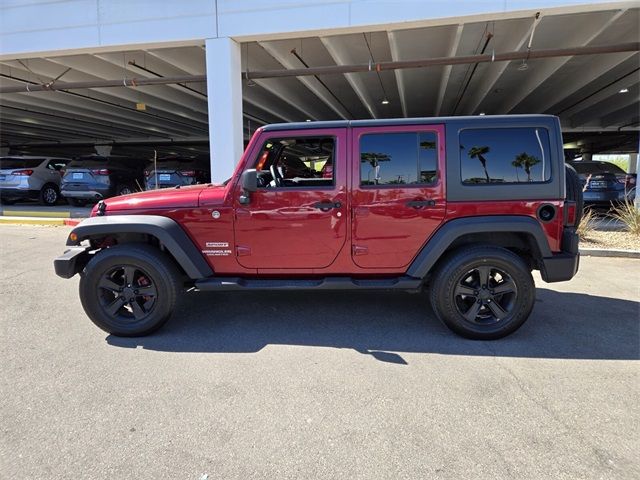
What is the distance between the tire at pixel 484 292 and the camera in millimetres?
3590

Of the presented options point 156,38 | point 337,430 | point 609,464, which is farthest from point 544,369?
point 156,38

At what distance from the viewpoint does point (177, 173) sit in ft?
39.3

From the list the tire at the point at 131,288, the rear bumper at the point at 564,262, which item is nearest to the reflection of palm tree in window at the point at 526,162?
the rear bumper at the point at 564,262

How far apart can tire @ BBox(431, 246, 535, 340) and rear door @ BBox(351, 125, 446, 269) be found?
379mm

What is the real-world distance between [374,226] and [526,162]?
1446 mm

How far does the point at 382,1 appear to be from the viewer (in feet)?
25.9

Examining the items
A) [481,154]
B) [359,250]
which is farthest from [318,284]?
[481,154]

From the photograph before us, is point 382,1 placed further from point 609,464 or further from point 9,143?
point 9,143

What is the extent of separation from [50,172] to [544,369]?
602 inches

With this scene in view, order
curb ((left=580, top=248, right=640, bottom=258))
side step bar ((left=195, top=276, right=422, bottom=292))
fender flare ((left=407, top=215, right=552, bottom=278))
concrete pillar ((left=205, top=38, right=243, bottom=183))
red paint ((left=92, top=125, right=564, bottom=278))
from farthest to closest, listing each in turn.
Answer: concrete pillar ((left=205, top=38, right=243, bottom=183)), curb ((left=580, top=248, right=640, bottom=258)), side step bar ((left=195, top=276, right=422, bottom=292)), red paint ((left=92, top=125, right=564, bottom=278)), fender flare ((left=407, top=215, right=552, bottom=278))

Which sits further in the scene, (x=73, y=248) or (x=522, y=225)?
(x=73, y=248)

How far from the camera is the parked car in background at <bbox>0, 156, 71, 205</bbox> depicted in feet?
41.8

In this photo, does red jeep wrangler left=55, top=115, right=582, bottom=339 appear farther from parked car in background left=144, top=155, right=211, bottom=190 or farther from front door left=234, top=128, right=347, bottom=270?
parked car in background left=144, top=155, right=211, bottom=190

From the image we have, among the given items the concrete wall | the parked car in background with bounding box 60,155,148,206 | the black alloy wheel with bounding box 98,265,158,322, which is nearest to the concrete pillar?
the concrete wall
